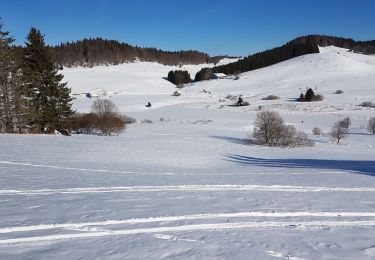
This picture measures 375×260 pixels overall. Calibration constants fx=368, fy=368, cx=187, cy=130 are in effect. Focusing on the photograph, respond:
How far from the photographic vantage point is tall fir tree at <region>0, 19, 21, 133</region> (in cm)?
3088

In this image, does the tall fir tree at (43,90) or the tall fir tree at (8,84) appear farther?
the tall fir tree at (43,90)

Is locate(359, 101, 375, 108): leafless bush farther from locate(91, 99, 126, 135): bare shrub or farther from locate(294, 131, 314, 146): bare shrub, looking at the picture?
locate(91, 99, 126, 135): bare shrub

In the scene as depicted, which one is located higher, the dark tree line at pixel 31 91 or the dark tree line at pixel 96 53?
the dark tree line at pixel 96 53

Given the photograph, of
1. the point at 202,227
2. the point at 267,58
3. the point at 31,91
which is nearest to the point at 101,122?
the point at 31,91

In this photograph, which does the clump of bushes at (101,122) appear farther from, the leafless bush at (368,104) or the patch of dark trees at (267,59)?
the patch of dark trees at (267,59)

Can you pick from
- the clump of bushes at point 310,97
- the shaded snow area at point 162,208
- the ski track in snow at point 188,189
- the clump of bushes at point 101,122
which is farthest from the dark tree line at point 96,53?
the ski track in snow at point 188,189

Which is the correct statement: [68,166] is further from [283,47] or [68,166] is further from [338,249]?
[283,47]

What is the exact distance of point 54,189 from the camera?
12.0 meters

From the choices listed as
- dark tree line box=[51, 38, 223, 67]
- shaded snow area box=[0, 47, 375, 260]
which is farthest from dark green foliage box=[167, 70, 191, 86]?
shaded snow area box=[0, 47, 375, 260]

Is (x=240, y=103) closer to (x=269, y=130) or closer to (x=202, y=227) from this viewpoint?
(x=269, y=130)

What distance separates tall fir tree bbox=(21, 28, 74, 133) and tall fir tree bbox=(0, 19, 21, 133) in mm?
1587

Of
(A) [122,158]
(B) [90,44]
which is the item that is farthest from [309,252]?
(B) [90,44]

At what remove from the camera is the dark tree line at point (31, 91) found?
3120 centimetres

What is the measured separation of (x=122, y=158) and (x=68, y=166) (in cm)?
575
